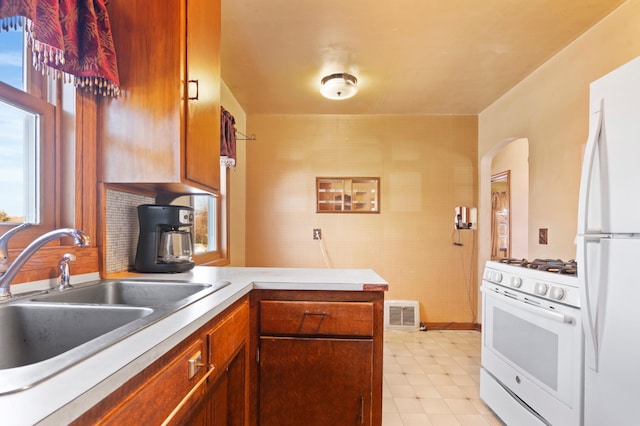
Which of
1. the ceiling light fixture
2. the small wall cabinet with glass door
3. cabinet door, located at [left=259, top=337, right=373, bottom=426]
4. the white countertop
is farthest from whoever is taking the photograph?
the small wall cabinet with glass door

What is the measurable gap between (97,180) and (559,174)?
2.83 meters

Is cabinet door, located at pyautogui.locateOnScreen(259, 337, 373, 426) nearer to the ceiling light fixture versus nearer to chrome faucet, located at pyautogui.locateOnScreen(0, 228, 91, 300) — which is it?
chrome faucet, located at pyautogui.locateOnScreen(0, 228, 91, 300)

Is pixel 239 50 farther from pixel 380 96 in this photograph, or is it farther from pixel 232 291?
pixel 232 291

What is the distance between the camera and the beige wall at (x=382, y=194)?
132 inches

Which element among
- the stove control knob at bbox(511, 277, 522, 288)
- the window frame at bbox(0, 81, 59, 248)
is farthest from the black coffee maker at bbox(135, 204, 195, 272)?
the stove control knob at bbox(511, 277, 522, 288)

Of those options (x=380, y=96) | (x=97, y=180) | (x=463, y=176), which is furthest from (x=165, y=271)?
(x=463, y=176)

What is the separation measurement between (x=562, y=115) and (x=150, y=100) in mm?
2607

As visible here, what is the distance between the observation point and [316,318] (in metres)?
1.28

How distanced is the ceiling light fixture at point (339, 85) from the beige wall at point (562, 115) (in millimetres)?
1485

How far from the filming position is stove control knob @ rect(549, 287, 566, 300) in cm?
135

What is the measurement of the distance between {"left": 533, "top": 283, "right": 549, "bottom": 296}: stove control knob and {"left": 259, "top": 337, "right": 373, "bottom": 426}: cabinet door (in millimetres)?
898

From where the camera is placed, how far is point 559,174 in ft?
7.06

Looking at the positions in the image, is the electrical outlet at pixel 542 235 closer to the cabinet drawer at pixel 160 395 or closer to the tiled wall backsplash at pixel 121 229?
the cabinet drawer at pixel 160 395

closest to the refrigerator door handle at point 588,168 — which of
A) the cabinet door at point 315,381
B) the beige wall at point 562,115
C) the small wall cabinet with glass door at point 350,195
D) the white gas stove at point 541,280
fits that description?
the white gas stove at point 541,280
